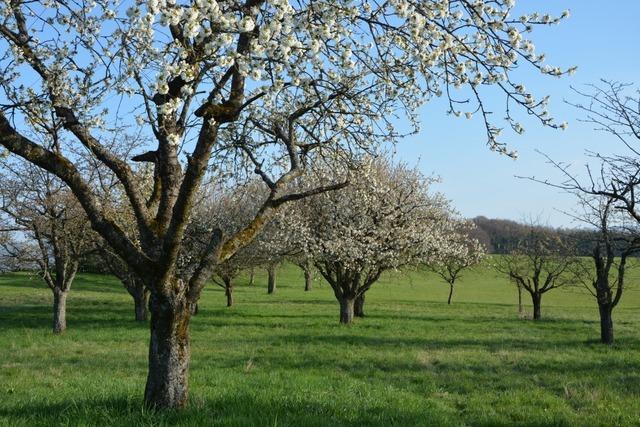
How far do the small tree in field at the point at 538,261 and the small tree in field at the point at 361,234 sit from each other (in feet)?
31.8

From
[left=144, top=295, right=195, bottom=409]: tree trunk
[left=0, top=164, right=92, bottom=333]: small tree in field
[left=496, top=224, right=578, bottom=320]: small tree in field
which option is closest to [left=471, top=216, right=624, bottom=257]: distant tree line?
[left=496, top=224, right=578, bottom=320]: small tree in field

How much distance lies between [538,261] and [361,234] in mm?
15859

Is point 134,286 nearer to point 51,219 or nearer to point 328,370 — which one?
point 51,219

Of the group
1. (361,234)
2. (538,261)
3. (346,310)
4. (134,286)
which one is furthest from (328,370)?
(538,261)

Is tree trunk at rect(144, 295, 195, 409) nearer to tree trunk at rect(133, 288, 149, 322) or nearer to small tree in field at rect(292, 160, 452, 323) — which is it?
small tree in field at rect(292, 160, 452, 323)

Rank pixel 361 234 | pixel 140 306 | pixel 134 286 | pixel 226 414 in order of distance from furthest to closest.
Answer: pixel 134 286 < pixel 140 306 < pixel 361 234 < pixel 226 414

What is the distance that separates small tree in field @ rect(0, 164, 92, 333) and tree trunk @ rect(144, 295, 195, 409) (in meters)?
15.2

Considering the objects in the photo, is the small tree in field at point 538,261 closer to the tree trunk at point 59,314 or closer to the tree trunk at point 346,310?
the tree trunk at point 346,310

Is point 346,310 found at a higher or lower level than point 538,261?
lower

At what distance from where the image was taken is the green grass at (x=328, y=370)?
7.14 m

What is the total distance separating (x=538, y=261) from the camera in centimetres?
3512

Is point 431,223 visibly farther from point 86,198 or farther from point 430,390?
point 86,198

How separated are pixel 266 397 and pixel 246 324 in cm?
1754

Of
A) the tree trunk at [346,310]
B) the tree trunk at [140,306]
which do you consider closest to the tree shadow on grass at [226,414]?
the tree trunk at [346,310]
